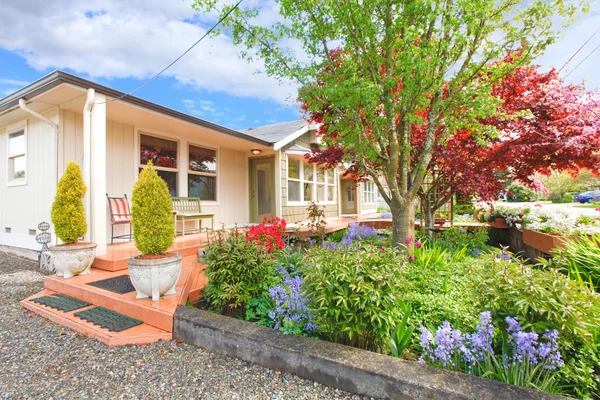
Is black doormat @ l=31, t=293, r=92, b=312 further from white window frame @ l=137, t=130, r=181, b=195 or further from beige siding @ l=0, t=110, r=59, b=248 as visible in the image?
white window frame @ l=137, t=130, r=181, b=195

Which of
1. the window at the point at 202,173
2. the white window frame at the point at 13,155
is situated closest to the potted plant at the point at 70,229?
the white window frame at the point at 13,155

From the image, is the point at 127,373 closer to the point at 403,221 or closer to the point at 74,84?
the point at 403,221

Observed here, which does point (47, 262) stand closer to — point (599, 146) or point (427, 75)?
point (427, 75)

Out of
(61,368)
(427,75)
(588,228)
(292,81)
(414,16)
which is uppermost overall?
(414,16)

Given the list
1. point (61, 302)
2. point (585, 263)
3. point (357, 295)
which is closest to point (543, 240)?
point (585, 263)

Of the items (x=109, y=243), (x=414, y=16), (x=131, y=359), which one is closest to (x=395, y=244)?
(x=414, y=16)

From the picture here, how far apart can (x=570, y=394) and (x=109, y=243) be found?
6.47 meters

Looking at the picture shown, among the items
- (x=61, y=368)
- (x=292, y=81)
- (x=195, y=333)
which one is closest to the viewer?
(x=61, y=368)

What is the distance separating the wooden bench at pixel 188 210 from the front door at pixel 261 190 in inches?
82.7

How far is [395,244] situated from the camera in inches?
148

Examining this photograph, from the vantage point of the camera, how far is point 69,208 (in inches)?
149

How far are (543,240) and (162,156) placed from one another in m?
7.32

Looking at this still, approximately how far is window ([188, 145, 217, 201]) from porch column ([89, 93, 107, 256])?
2861 millimetres

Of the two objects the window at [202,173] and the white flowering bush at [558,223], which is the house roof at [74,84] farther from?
the white flowering bush at [558,223]
